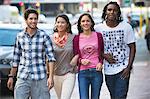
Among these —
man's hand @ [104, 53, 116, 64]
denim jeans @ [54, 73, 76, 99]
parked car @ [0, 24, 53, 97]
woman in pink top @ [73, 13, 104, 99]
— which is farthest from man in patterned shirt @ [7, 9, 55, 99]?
parked car @ [0, 24, 53, 97]

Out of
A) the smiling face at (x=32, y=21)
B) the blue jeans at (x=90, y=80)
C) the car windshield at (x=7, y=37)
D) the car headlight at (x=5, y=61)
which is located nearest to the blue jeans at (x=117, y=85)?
the blue jeans at (x=90, y=80)

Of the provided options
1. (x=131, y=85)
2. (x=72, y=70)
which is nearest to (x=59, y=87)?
(x=72, y=70)

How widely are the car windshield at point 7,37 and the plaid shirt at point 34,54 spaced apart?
6304 mm

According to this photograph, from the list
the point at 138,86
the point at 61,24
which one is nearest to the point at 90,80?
the point at 61,24

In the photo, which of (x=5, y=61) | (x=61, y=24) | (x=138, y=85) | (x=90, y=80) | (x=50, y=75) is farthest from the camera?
(x=138, y=85)

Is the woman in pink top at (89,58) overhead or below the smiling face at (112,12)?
below

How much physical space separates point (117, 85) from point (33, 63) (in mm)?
1237

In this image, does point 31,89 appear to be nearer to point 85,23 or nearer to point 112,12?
point 85,23

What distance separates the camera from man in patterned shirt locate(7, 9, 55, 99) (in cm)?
652

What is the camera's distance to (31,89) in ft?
21.6

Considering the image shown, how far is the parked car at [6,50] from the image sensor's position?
11.7 metres

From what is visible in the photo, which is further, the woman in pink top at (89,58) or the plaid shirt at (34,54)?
the woman in pink top at (89,58)

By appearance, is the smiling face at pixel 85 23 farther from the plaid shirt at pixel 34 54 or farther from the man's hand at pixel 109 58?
the plaid shirt at pixel 34 54

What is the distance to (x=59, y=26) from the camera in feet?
23.8
